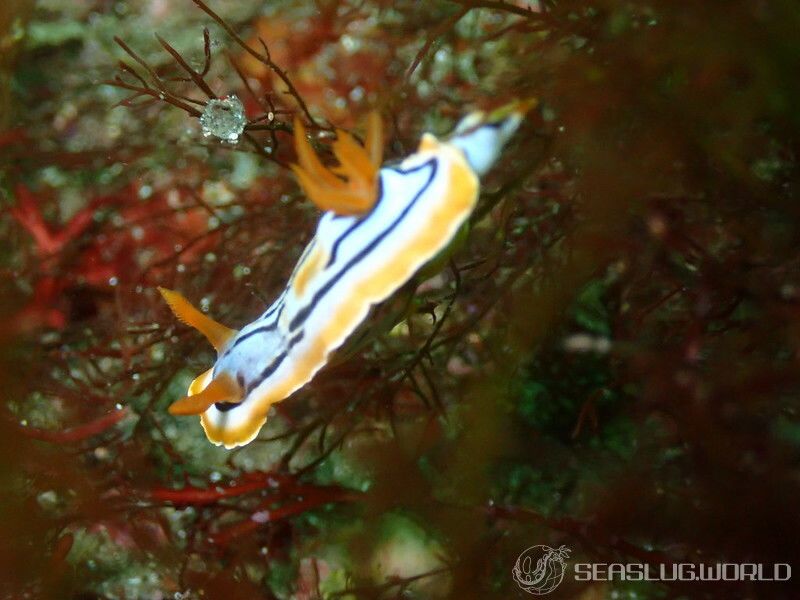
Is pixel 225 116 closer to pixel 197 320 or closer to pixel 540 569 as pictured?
pixel 197 320

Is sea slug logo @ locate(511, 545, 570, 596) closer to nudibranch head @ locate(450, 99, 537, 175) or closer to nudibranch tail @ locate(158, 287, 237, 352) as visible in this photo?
nudibranch tail @ locate(158, 287, 237, 352)

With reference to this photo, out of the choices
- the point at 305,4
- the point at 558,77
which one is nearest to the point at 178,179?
the point at 305,4

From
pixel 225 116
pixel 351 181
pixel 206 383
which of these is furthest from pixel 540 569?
pixel 225 116

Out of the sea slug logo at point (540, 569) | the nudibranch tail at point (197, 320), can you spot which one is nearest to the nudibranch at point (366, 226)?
the nudibranch tail at point (197, 320)

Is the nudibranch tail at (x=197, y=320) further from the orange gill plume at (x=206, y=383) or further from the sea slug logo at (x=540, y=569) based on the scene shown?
the sea slug logo at (x=540, y=569)

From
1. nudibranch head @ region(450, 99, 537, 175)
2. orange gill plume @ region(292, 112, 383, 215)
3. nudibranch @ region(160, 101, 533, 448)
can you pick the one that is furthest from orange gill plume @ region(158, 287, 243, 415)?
nudibranch head @ region(450, 99, 537, 175)

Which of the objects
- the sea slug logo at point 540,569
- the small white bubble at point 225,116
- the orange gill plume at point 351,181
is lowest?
the sea slug logo at point 540,569

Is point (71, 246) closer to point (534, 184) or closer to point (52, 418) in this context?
point (52, 418)
